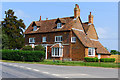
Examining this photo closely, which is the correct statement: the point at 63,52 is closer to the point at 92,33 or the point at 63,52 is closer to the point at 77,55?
the point at 77,55

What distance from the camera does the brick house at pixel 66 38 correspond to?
43312 mm

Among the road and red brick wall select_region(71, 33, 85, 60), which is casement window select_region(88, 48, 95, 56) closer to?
red brick wall select_region(71, 33, 85, 60)

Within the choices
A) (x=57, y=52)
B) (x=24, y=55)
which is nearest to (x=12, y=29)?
(x=57, y=52)

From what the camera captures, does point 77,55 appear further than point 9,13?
No

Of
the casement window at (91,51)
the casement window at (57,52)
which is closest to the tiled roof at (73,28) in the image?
the casement window at (91,51)

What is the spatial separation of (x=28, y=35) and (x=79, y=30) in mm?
14770

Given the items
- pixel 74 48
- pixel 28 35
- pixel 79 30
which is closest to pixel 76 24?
pixel 79 30

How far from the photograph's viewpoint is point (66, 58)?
44.3 m

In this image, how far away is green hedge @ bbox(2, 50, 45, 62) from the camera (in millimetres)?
35219

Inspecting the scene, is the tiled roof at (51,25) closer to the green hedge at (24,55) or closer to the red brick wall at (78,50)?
the red brick wall at (78,50)

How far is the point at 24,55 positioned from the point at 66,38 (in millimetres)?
12156

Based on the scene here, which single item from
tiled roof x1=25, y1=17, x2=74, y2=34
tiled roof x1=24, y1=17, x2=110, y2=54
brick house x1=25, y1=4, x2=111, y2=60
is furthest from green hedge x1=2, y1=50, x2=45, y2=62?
tiled roof x1=25, y1=17, x2=74, y2=34

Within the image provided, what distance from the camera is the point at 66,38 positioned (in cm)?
4494

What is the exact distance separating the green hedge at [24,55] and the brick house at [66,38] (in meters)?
9.85
